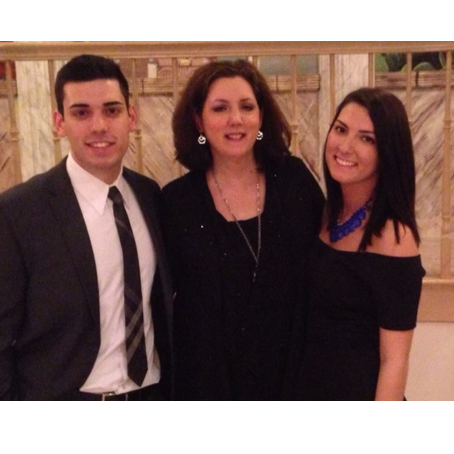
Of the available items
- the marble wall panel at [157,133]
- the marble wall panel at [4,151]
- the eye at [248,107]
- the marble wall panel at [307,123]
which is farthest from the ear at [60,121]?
the marble wall panel at [307,123]

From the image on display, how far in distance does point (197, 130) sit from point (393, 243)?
0.63 m

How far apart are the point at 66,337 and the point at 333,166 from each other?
74 cm

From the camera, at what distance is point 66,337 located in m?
1.22


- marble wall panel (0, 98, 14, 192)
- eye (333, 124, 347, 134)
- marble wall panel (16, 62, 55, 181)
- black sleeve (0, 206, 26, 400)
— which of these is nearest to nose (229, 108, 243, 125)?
eye (333, 124, 347, 134)

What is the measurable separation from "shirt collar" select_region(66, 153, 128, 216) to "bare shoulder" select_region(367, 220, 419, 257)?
64 centimetres

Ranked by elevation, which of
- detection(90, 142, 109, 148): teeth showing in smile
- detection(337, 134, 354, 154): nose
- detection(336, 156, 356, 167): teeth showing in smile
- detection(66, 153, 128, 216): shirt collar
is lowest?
detection(66, 153, 128, 216): shirt collar

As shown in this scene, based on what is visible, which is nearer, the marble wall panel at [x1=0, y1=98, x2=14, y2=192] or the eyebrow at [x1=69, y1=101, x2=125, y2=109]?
the eyebrow at [x1=69, y1=101, x2=125, y2=109]

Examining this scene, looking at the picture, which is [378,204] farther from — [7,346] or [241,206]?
[7,346]

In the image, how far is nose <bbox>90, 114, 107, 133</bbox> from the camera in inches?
47.6

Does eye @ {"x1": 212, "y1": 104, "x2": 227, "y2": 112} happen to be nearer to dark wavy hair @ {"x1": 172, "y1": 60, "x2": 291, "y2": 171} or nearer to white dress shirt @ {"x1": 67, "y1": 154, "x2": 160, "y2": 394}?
dark wavy hair @ {"x1": 172, "y1": 60, "x2": 291, "y2": 171}

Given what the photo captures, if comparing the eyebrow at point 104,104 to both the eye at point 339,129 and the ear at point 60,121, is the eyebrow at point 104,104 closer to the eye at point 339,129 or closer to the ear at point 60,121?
the ear at point 60,121

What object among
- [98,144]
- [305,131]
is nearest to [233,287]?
[98,144]

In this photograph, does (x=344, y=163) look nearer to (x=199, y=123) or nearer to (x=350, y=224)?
(x=350, y=224)

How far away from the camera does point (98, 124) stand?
1.21 metres
